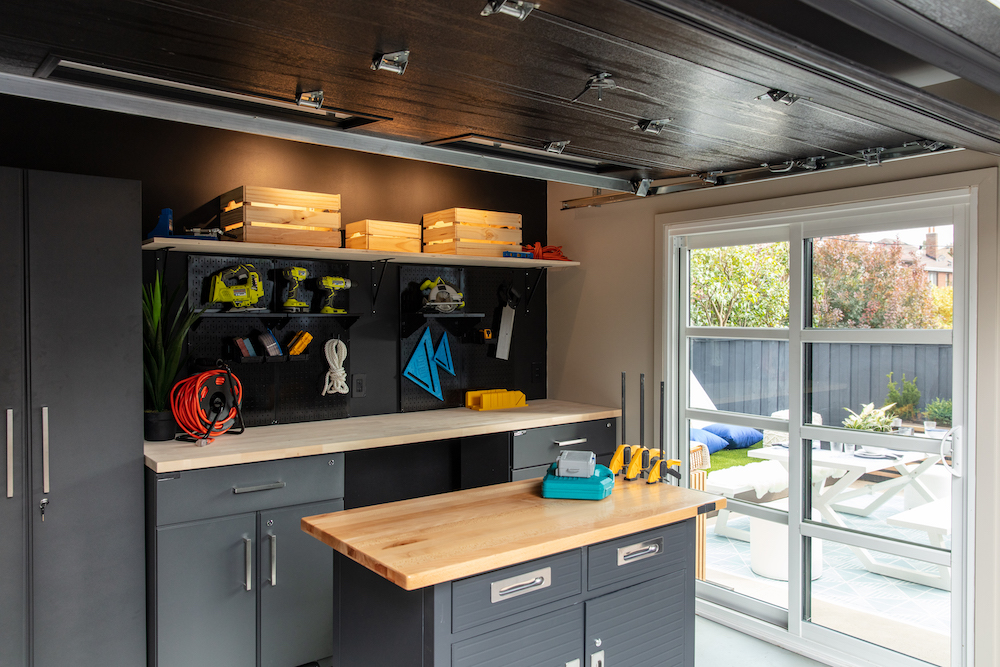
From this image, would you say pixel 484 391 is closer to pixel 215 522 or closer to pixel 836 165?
pixel 215 522

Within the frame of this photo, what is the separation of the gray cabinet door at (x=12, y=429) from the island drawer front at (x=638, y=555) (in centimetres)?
214

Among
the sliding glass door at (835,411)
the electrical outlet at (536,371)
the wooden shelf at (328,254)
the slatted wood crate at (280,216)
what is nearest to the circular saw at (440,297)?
the wooden shelf at (328,254)

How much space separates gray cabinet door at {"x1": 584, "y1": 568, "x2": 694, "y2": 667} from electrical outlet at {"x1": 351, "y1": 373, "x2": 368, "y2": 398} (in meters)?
2.21

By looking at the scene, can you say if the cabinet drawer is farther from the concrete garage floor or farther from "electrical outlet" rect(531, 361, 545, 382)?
the concrete garage floor

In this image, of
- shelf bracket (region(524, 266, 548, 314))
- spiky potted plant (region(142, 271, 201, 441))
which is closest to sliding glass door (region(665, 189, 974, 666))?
shelf bracket (region(524, 266, 548, 314))

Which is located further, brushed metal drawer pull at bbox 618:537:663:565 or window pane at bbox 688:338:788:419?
window pane at bbox 688:338:788:419

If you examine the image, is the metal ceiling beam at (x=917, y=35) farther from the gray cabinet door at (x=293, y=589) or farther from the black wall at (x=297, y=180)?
the gray cabinet door at (x=293, y=589)

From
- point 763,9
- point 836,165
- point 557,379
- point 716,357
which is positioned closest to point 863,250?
point 836,165

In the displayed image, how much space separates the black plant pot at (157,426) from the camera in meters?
3.10

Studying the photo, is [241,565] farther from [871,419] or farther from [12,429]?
[871,419]

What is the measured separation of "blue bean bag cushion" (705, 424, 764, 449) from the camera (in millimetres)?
A: 3760

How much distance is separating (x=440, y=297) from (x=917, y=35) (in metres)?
2.83

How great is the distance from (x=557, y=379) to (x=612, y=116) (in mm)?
2923

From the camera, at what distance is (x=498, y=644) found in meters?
2.01
